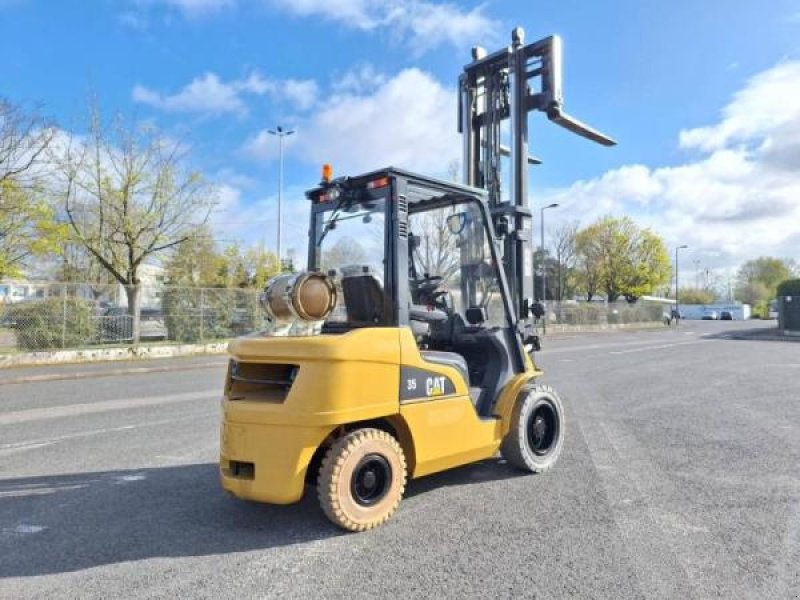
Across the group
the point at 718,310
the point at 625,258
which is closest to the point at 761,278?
the point at 718,310

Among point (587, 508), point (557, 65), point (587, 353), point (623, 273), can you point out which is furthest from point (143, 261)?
point (623, 273)

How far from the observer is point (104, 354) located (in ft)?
55.9

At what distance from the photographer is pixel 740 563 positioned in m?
3.49

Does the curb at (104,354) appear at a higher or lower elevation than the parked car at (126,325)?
lower

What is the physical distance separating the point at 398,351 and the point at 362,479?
36.2 inches

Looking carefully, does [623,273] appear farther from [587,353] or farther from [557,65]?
[557,65]

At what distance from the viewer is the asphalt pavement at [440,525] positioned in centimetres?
327

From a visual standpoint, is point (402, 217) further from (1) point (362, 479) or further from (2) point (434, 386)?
(1) point (362, 479)

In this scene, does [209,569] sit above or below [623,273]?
below

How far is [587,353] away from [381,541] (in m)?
17.7

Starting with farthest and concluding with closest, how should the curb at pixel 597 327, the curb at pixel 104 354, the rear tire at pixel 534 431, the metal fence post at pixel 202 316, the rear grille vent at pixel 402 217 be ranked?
the curb at pixel 597 327, the metal fence post at pixel 202 316, the curb at pixel 104 354, the rear tire at pixel 534 431, the rear grille vent at pixel 402 217

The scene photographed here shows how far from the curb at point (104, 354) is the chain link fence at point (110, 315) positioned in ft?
1.28

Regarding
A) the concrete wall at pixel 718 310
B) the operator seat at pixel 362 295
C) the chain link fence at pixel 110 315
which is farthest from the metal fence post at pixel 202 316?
the concrete wall at pixel 718 310

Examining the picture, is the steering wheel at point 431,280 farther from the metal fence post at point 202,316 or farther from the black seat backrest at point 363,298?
the metal fence post at point 202,316
